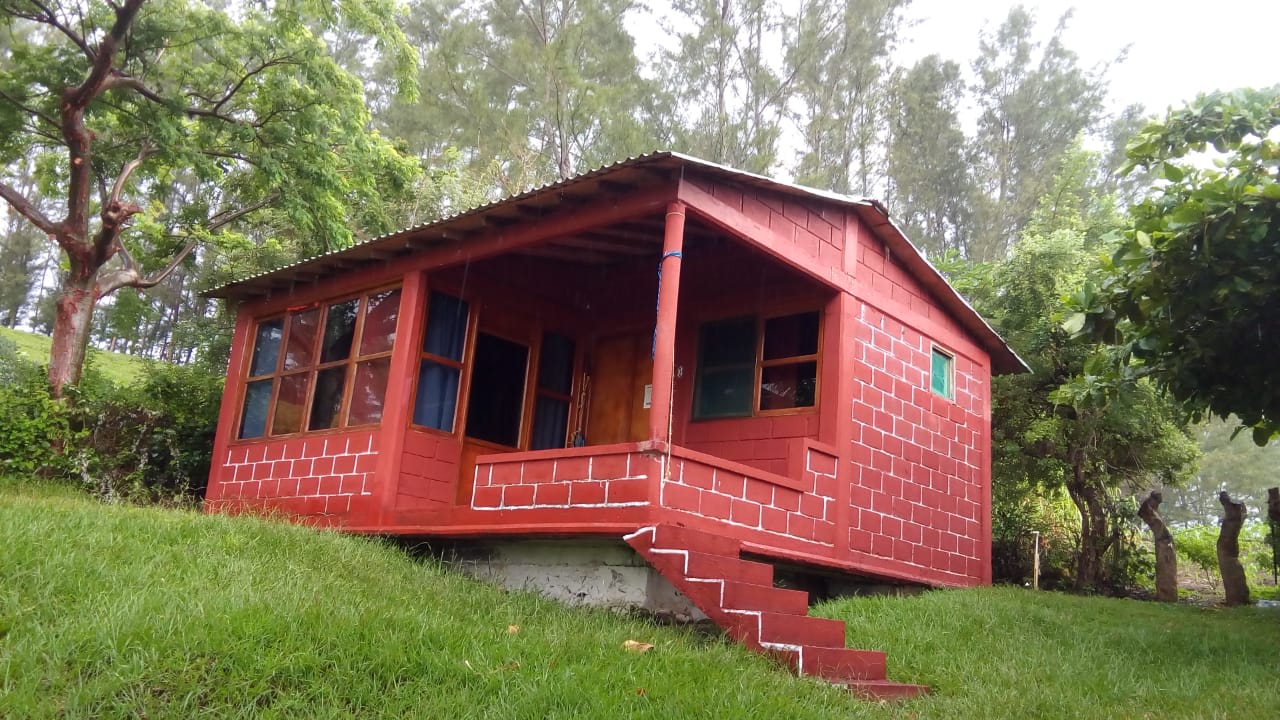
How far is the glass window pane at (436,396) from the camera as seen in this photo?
9.35m

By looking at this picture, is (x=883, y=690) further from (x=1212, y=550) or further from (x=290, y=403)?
(x=1212, y=550)

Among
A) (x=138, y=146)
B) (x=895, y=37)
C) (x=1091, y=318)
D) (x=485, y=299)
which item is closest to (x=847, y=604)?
(x=1091, y=318)

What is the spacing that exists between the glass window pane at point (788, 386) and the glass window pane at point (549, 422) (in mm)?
2334

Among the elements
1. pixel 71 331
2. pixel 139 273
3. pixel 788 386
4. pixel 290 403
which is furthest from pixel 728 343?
pixel 139 273

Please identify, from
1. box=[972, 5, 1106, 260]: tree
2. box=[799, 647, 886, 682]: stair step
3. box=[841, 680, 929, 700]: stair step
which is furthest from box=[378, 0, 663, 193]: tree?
box=[841, 680, 929, 700]: stair step

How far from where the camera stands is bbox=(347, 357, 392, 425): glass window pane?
31.2ft

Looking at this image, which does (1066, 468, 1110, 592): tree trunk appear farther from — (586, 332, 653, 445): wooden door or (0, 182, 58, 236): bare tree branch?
(0, 182, 58, 236): bare tree branch

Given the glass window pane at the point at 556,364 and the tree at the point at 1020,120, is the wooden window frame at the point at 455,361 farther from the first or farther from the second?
the tree at the point at 1020,120

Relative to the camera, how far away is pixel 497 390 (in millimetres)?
10133

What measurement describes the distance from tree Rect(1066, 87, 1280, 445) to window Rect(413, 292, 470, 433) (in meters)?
5.49

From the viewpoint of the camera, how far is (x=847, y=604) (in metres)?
8.44

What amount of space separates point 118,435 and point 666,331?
9087 mm

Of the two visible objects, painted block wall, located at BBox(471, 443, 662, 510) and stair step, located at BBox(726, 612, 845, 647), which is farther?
painted block wall, located at BBox(471, 443, 662, 510)

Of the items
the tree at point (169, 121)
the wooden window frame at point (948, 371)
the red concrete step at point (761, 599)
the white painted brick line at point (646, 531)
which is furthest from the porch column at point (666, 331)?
the tree at point (169, 121)
